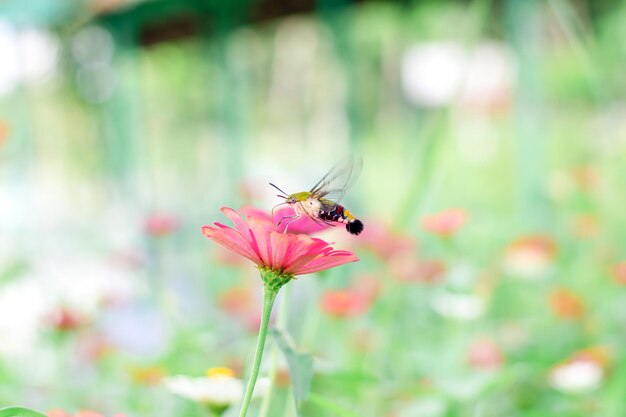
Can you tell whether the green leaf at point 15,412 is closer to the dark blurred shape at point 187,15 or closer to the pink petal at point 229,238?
the pink petal at point 229,238

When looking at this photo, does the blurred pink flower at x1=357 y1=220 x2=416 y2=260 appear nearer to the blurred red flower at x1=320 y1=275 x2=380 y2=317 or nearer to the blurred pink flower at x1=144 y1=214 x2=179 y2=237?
the blurred red flower at x1=320 y1=275 x2=380 y2=317

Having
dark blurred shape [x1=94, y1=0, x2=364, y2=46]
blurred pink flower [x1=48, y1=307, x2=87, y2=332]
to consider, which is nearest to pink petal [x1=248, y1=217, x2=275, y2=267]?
blurred pink flower [x1=48, y1=307, x2=87, y2=332]

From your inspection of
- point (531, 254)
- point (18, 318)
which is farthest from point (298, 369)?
point (18, 318)

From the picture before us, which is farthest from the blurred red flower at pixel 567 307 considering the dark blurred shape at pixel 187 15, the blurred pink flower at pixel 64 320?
the dark blurred shape at pixel 187 15

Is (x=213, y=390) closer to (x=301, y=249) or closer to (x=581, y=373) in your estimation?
(x=301, y=249)

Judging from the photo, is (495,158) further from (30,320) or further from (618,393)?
(618,393)

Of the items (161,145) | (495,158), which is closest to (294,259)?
(495,158)
